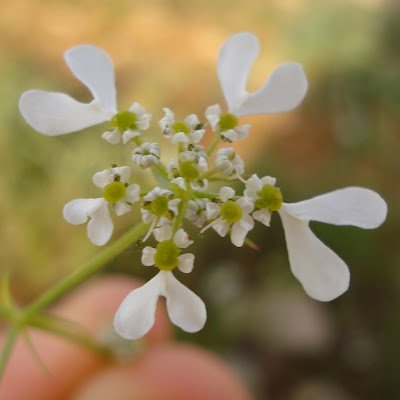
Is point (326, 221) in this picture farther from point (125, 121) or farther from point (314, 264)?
point (125, 121)

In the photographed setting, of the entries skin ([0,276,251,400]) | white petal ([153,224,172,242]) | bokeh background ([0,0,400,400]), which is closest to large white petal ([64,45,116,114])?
white petal ([153,224,172,242])

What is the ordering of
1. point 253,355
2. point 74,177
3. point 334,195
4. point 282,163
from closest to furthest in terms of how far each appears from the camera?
point 334,195 < point 74,177 < point 253,355 < point 282,163

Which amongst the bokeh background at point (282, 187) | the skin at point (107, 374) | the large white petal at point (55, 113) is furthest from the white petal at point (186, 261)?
the bokeh background at point (282, 187)

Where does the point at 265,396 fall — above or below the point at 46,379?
below

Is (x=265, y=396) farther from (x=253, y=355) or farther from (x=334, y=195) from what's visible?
(x=334, y=195)

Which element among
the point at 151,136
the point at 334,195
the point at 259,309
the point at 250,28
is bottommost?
the point at 259,309

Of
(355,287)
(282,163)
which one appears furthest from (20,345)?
(282,163)
